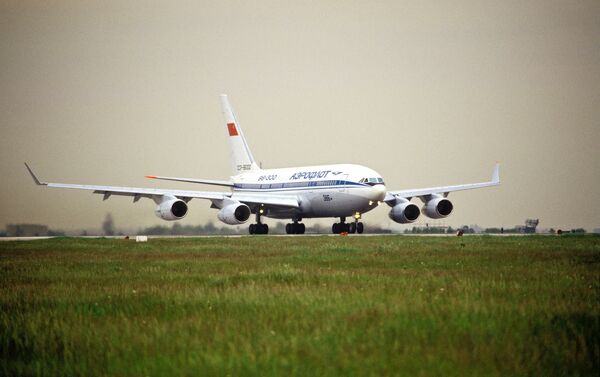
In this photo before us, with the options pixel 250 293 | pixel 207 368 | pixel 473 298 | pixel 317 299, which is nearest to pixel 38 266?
pixel 250 293

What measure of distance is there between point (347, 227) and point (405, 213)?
3966 mm

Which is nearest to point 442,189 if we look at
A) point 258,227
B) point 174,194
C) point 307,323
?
point 258,227

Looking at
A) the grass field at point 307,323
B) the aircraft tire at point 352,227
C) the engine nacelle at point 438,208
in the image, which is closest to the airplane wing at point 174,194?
the aircraft tire at point 352,227

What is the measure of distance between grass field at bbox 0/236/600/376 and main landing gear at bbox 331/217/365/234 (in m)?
34.2

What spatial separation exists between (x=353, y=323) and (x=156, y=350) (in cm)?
216

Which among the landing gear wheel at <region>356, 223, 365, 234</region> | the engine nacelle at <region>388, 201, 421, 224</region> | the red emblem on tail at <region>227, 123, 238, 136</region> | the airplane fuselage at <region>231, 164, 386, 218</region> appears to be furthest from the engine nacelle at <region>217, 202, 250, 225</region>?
the red emblem on tail at <region>227, 123, 238, 136</region>

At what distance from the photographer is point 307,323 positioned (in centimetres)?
863

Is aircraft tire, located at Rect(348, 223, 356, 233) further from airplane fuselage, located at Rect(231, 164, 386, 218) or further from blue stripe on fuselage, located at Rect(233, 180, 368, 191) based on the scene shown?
blue stripe on fuselage, located at Rect(233, 180, 368, 191)

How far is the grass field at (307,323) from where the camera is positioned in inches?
→ 266

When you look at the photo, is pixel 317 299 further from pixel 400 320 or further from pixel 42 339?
pixel 42 339

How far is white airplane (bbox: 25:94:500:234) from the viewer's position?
47125mm

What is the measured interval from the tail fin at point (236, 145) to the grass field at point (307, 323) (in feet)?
149

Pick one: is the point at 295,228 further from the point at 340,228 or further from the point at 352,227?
the point at 352,227

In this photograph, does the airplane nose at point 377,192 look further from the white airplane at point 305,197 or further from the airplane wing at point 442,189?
the airplane wing at point 442,189
